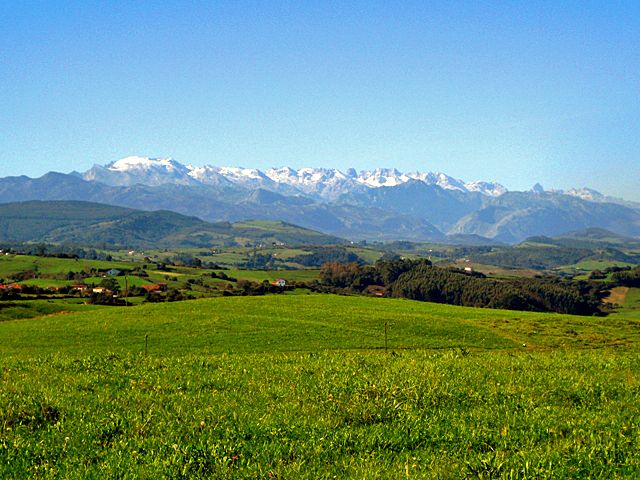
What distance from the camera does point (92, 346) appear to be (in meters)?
43.6

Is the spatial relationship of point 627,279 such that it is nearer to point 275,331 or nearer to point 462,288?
point 462,288

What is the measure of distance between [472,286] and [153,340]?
129990 mm

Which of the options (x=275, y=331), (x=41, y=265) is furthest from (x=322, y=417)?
(x=41, y=265)

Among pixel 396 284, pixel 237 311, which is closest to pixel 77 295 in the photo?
pixel 237 311

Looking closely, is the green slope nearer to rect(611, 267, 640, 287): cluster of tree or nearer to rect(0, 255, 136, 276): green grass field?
rect(0, 255, 136, 276): green grass field

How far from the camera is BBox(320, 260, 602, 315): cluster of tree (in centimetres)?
15100

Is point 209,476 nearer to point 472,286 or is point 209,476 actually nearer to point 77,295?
point 77,295

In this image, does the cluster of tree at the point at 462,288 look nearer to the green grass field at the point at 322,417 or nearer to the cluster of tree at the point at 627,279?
the cluster of tree at the point at 627,279

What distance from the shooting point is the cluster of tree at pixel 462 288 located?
495 ft

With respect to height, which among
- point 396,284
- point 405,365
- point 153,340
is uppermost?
point 405,365

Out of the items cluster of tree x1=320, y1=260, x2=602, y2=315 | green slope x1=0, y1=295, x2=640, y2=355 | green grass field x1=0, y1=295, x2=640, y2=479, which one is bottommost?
cluster of tree x1=320, y1=260, x2=602, y2=315

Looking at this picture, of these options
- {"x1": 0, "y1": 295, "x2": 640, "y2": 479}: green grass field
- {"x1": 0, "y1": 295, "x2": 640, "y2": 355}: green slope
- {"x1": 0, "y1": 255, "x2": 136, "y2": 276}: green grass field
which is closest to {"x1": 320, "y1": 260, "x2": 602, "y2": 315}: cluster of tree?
{"x1": 0, "y1": 255, "x2": 136, "y2": 276}: green grass field

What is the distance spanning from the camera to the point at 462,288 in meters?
163

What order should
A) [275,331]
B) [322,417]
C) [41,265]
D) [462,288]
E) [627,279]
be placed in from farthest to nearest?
[627,279] < [41,265] < [462,288] < [275,331] < [322,417]
